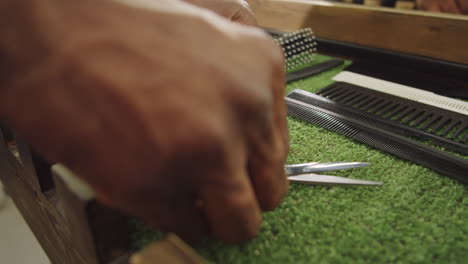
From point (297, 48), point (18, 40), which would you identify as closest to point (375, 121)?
point (297, 48)

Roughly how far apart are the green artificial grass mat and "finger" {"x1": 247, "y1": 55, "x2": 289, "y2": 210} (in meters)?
0.13

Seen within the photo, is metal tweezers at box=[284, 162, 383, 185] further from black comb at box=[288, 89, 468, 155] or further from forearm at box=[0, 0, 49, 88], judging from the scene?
forearm at box=[0, 0, 49, 88]

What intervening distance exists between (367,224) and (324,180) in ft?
0.43

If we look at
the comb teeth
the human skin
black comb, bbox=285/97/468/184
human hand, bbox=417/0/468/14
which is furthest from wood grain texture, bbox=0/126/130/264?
human hand, bbox=417/0/468/14

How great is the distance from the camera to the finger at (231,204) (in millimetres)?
393

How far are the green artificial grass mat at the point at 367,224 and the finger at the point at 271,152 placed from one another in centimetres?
13

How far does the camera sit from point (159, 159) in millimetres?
351

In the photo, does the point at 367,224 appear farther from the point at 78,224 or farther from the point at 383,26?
the point at 383,26

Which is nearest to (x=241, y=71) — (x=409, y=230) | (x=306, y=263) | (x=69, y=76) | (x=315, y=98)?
(x=69, y=76)

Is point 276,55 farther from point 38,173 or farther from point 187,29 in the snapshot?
point 38,173

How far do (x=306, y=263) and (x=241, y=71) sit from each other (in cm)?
36

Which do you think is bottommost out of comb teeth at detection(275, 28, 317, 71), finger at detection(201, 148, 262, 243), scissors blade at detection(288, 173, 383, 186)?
scissors blade at detection(288, 173, 383, 186)

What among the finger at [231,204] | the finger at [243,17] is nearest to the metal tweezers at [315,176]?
the finger at [231,204]

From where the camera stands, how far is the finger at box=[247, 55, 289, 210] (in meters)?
0.45
